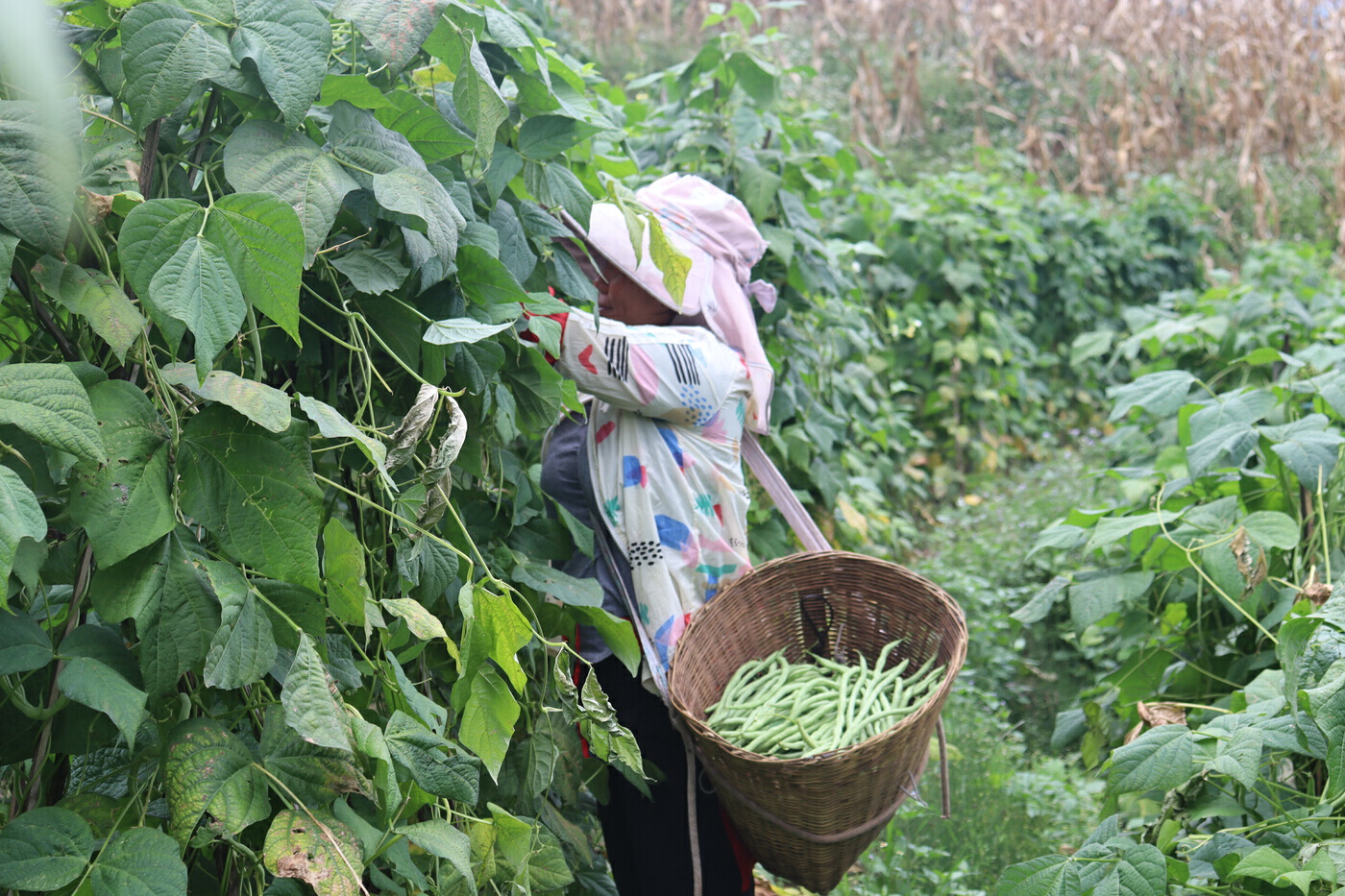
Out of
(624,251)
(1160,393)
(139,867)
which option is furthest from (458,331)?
(1160,393)

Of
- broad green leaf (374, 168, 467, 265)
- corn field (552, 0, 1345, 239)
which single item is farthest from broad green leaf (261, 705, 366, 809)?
corn field (552, 0, 1345, 239)

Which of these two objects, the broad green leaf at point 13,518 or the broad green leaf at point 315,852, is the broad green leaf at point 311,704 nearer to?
the broad green leaf at point 315,852

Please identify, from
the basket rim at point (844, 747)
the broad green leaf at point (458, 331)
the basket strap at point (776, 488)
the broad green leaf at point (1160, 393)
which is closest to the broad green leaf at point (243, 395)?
the broad green leaf at point (458, 331)

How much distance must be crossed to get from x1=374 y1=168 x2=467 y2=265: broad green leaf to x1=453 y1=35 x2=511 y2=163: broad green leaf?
0.08 meters

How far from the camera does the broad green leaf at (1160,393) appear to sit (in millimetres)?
2760

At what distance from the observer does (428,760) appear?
3.72ft

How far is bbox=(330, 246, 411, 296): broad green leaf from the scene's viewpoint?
1.31 metres

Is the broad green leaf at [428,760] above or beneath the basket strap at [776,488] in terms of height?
above

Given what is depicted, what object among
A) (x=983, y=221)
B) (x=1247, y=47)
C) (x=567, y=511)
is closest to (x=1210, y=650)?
(x=567, y=511)

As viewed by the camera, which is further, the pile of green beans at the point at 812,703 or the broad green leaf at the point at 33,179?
the pile of green beans at the point at 812,703

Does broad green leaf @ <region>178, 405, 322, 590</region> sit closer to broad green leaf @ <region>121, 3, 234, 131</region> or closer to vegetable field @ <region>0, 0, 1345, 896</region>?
vegetable field @ <region>0, 0, 1345, 896</region>

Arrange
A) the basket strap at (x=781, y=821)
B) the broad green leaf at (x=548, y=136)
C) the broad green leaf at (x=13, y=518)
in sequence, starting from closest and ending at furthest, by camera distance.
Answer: the broad green leaf at (x=13, y=518), the broad green leaf at (x=548, y=136), the basket strap at (x=781, y=821)

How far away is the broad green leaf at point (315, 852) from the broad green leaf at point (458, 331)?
54 cm

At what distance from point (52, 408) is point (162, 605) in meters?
0.21
